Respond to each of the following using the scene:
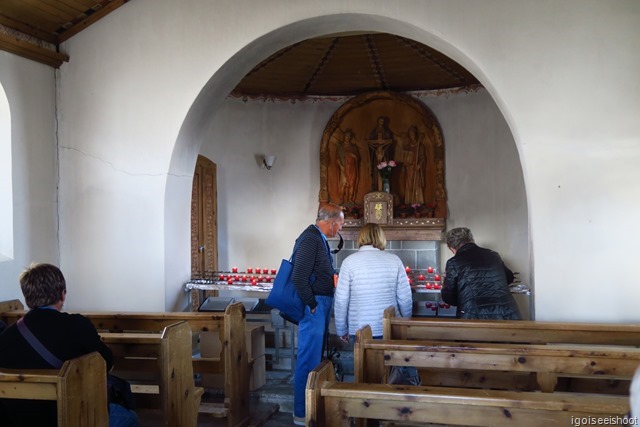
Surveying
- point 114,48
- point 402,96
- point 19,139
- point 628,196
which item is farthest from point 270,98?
point 628,196

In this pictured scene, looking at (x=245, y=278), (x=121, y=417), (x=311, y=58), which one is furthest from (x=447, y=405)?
(x=311, y=58)

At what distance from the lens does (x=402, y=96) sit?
324 inches

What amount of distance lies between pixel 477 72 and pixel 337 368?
8.41ft

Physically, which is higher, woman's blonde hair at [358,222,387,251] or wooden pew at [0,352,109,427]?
woman's blonde hair at [358,222,387,251]

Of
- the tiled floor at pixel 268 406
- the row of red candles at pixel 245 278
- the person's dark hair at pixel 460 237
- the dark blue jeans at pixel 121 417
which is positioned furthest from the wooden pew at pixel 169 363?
the row of red candles at pixel 245 278

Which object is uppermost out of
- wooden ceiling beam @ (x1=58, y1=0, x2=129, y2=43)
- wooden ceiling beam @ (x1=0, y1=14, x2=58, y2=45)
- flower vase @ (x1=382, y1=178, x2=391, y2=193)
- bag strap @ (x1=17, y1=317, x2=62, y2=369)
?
wooden ceiling beam @ (x1=58, y1=0, x2=129, y2=43)

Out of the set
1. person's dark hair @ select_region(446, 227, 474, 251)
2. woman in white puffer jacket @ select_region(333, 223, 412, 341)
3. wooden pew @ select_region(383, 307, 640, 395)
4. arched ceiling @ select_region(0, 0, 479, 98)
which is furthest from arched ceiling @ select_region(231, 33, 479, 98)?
wooden pew @ select_region(383, 307, 640, 395)

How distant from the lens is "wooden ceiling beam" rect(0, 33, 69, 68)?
16.2 ft

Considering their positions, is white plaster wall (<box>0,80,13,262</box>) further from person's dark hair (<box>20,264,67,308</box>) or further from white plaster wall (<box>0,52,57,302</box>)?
person's dark hair (<box>20,264,67,308</box>)

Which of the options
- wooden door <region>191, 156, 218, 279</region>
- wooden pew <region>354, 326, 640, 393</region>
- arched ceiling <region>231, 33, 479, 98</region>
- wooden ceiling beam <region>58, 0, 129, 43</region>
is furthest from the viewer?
wooden door <region>191, 156, 218, 279</region>

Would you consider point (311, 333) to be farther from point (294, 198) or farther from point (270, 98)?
point (270, 98)

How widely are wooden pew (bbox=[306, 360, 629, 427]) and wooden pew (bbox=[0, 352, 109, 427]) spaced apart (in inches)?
36.2

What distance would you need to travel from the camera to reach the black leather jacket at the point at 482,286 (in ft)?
13.3

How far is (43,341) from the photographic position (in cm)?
258
